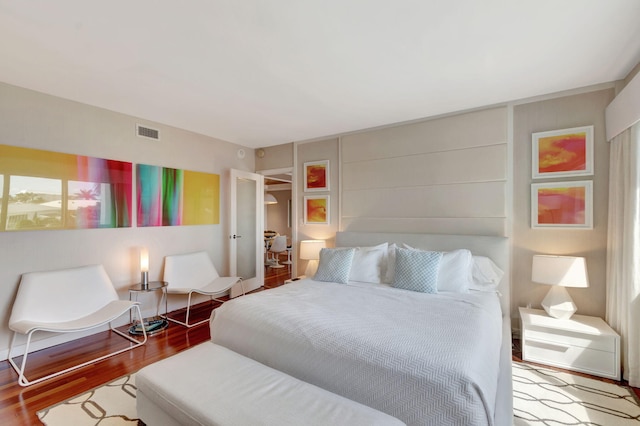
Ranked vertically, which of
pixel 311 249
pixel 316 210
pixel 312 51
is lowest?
pixel 311 249

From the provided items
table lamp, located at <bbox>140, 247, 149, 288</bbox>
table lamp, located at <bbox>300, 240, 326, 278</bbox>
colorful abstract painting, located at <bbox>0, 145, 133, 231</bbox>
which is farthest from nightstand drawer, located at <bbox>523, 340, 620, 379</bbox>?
colorful abstract painting, located at <bbox>0, 145, 133, 231</bbox>

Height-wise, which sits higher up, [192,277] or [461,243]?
[461,243]

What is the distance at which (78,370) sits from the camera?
246 cm

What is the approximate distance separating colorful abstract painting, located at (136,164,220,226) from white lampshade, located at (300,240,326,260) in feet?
5.05

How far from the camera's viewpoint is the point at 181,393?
57.2 inches

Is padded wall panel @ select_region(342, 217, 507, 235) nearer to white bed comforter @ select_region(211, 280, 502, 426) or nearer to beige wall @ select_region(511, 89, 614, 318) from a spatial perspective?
beige wall @ select_region(511, 89, 614, 318)

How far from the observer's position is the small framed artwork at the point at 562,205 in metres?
2.67

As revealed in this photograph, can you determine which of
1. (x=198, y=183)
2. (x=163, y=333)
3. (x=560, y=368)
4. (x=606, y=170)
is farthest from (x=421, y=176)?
(x=163, y=333)

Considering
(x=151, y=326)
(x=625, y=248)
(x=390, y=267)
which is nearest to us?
(x=625, y=248)

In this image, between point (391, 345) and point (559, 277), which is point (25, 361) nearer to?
point (391, 345)

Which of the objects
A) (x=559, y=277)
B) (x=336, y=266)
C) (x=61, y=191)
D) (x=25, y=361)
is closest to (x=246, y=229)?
(x=336, y=266)

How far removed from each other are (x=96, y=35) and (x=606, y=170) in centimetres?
429

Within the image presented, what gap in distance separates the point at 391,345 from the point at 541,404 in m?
1.39

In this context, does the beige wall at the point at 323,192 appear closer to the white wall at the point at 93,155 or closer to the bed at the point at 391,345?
the white wall at the point at 93,155
